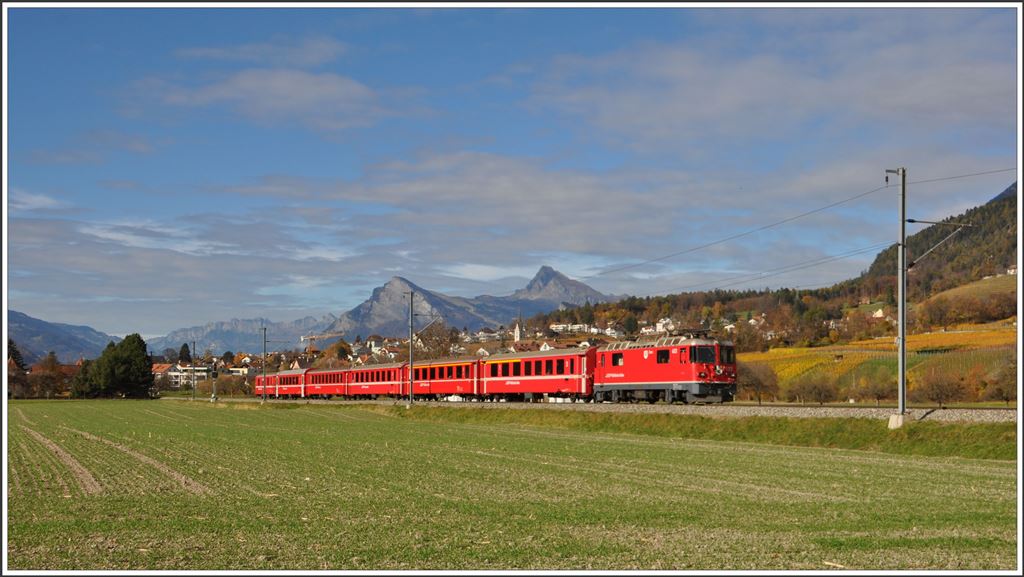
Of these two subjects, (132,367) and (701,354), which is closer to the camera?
(701,354)

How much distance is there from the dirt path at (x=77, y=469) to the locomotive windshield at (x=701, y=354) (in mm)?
27500

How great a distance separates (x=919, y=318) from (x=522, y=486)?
4439 inches

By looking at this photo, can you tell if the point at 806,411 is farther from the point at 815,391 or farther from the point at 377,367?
the point at 377,367

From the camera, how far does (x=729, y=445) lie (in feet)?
116

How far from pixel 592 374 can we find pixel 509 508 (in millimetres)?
39696

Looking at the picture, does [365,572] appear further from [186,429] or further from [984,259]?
[984,259]

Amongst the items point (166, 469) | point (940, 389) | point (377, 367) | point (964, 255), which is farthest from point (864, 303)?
point (166, 469)

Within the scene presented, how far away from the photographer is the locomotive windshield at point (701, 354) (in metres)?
48.3

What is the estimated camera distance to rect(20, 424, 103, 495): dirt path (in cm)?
2170

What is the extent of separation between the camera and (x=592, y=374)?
5772cm

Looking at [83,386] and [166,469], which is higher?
[166,469]

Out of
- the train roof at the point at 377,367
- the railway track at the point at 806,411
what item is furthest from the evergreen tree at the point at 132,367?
the railway track at the point at 806,411

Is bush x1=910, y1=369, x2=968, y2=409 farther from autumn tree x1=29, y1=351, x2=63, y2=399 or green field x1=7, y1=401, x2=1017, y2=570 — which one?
autumn tree x1=29, y1=351, x2=63, y2=399

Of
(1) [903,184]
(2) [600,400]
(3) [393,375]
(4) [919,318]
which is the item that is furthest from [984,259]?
(1) [903,184]
